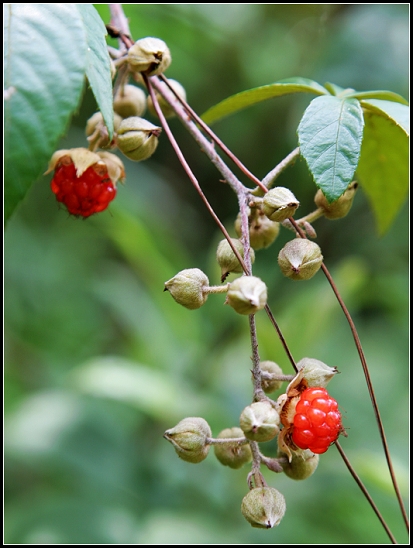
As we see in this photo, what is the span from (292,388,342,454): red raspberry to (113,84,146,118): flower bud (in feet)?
2.82

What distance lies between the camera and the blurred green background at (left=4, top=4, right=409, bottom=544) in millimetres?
2533

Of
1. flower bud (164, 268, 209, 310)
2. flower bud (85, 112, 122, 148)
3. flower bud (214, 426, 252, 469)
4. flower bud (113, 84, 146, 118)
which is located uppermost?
flower bud (113, 84, 146, 118)

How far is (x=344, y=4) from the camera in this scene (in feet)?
11.2

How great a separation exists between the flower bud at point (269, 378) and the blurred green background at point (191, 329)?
66 cm

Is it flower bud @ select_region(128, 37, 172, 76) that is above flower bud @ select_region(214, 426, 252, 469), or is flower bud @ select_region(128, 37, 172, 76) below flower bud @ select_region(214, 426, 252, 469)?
above

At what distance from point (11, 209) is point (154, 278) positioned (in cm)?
227

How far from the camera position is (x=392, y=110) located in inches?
51.7

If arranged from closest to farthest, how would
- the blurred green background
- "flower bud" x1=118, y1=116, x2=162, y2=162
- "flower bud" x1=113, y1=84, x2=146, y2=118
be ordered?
"flower bud" x1=118, y1=116, x2=162, y2=162 < "flower bud" x1=113, y1=84, x2=146, y2=118 < the blurred green background

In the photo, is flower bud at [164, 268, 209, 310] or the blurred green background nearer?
flower bud at [164, 268, 209, 310]

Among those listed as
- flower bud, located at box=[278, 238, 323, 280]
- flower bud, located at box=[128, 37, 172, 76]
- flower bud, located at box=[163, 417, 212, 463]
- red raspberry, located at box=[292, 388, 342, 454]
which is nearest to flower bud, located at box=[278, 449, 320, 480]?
red raspberry, located at box=[292, 388, 342, 454]

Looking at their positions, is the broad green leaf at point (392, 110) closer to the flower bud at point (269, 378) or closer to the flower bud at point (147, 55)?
the flower bud at point (147, 55)

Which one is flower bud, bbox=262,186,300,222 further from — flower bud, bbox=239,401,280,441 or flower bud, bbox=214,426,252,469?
flower bud, bbox=214,426,252,469

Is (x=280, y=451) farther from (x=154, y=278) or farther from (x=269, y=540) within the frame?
(x=154, y=278)

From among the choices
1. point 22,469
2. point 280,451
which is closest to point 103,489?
point 22,469
